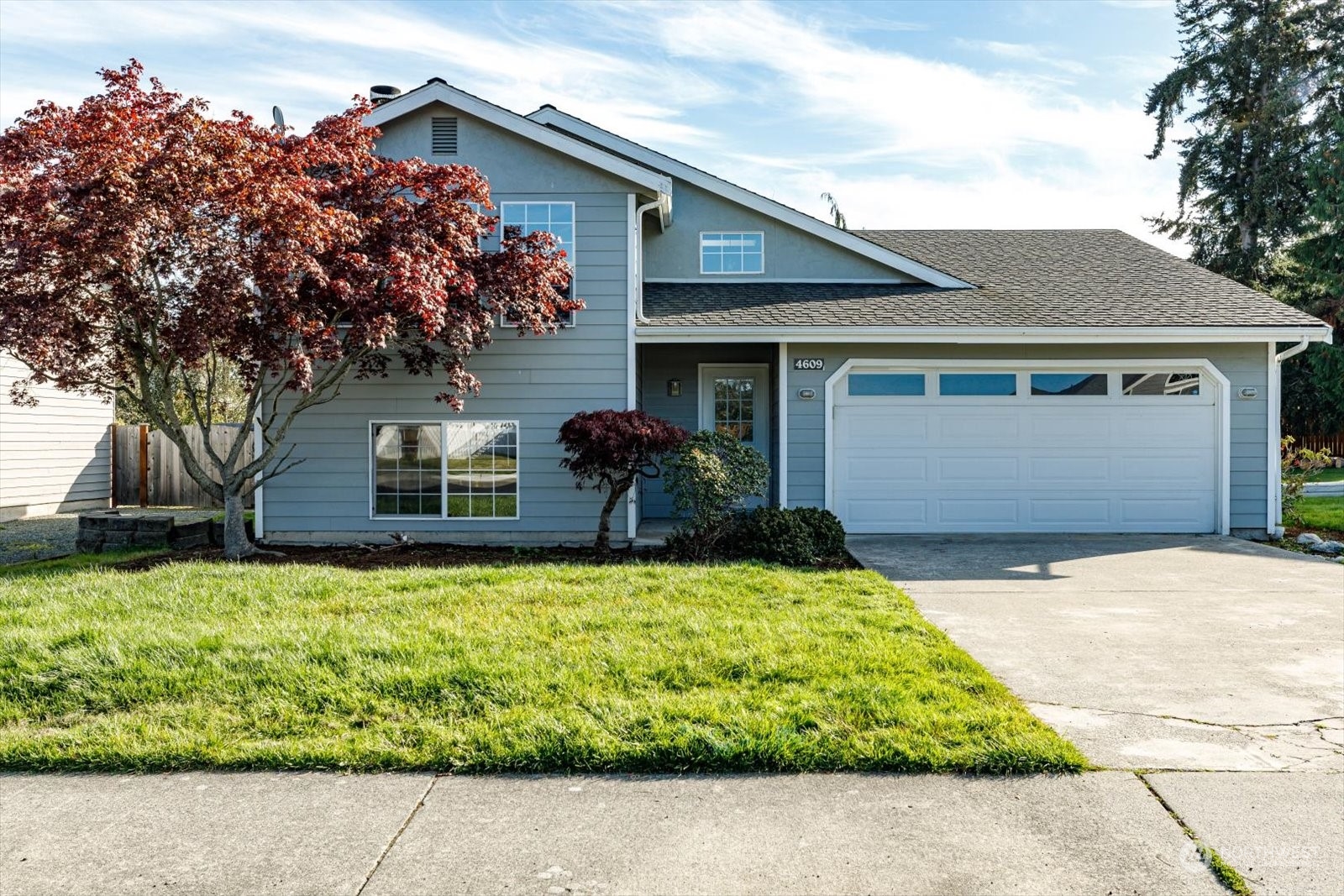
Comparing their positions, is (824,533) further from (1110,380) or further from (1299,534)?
(1299,534)

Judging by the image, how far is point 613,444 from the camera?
920cm

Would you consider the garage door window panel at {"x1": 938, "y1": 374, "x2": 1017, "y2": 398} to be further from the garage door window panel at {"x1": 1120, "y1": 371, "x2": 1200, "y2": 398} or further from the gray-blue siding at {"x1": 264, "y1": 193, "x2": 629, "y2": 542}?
the gray-blue siding at {"x1": 264, "y1": 193, "x2": 629, "y2": 542}

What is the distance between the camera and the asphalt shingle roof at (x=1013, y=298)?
1093cm

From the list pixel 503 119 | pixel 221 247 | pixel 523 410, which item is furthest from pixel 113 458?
pixel 503 119

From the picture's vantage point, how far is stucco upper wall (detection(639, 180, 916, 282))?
1249cm

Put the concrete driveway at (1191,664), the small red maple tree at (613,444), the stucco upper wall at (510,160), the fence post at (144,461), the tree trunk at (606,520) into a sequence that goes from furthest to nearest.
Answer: the fence post at (144,461) < the stucco upper wall at (510,160) < the tree trunk at (606,520) < the small red maple tree at (613,444) < the concrete driveway at (1191,664)

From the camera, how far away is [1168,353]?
11.4m

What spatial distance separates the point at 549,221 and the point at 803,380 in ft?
12.3

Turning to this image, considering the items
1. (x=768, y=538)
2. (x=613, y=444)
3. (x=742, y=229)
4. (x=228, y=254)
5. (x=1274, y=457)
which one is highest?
(x=742, y=229)

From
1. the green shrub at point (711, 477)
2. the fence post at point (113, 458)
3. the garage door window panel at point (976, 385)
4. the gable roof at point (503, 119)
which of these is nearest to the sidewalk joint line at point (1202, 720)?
the green shrub at point (711, 477)

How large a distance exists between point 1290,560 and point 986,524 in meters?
3.28

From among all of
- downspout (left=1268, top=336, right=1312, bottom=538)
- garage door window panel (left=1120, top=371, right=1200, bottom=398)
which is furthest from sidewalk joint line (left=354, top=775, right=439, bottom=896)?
downspout (left=1268, top=336, right=1312, bottom=538)

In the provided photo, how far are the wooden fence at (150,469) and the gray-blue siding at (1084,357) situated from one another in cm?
1097

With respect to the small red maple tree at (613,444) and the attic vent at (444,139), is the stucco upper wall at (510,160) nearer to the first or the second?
the attic vent at (444,139)
